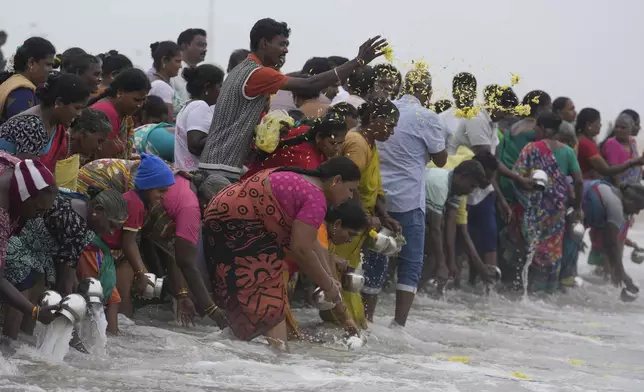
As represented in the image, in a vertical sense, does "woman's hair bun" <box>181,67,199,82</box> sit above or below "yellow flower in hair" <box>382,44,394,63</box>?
below

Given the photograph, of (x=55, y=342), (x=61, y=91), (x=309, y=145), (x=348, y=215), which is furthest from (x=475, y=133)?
(x=55, y=342)

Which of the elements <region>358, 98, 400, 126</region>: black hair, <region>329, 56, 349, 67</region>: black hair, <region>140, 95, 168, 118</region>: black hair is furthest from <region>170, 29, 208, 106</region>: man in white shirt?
<region>358, 98, 400, 126</region>: black hair

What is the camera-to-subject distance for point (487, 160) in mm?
11406

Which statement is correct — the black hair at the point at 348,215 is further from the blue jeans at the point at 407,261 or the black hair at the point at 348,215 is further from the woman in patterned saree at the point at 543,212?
the woman in patterned saree at the point at 543,212

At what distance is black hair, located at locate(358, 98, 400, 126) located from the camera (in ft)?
28.5

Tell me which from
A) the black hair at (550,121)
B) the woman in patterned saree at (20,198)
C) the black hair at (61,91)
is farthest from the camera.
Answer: the black hair at (550,121)

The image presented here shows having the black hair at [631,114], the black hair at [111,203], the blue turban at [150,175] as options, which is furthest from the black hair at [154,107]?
the black hair at [631,114]

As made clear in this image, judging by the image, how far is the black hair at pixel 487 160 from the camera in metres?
11.4

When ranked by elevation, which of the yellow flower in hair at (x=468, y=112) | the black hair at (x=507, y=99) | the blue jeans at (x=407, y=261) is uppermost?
the black hair at (x=507, y=99)

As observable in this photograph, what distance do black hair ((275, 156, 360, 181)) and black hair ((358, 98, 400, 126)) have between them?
1417mm

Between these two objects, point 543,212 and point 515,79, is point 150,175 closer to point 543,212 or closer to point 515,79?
point 515,79

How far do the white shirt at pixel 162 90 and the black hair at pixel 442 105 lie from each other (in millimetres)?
2865

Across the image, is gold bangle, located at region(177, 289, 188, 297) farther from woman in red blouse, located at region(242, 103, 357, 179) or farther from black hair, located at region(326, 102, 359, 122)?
black hair, located at region(326, 102, 359, 122)

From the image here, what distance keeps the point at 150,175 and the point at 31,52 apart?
1.12 m
